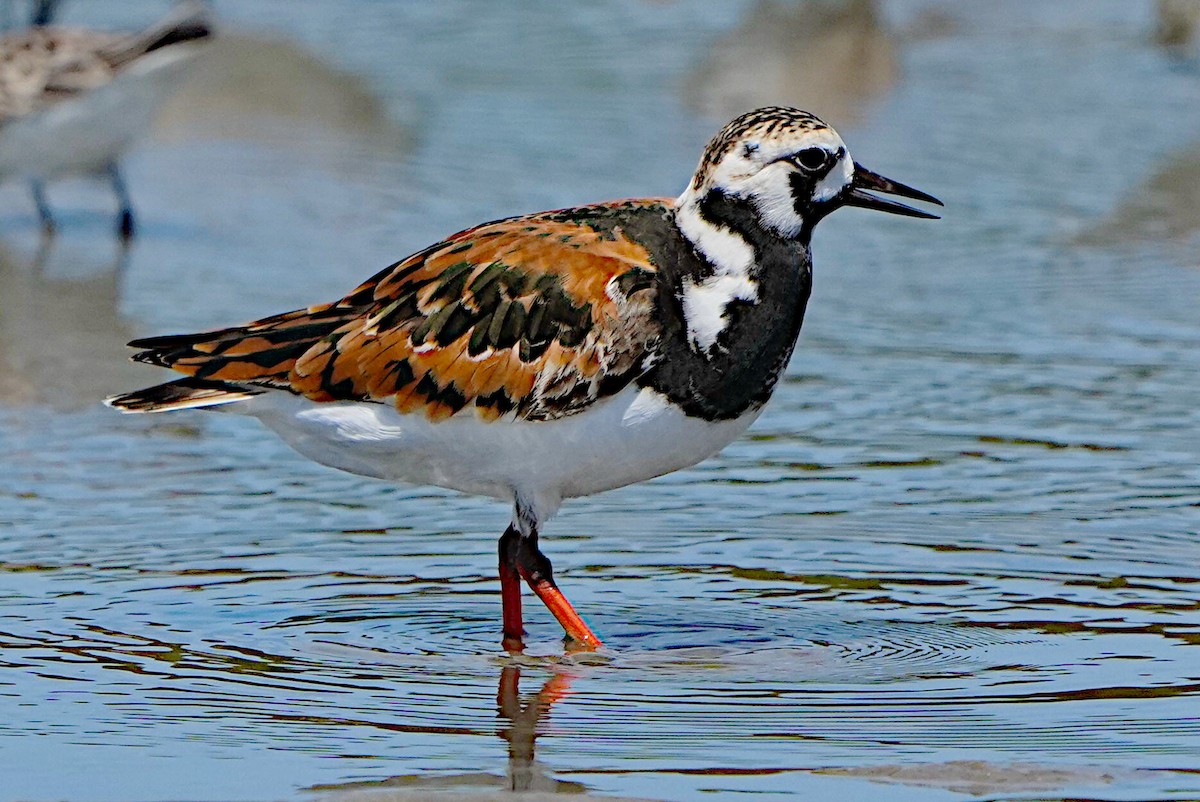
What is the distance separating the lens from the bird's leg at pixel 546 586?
6301 mm

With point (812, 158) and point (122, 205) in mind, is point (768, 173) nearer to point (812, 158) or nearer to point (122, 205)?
point (812, 158)

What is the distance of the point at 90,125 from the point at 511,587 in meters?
6.66

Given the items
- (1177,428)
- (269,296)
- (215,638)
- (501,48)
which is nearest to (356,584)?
(215,638)

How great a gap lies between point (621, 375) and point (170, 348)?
1.58m

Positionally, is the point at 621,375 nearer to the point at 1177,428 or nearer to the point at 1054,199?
the point at 1177,428

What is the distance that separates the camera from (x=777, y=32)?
16.8 meters

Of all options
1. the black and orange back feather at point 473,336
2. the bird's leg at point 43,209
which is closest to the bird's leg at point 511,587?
the black and orange back feather at point 473,336

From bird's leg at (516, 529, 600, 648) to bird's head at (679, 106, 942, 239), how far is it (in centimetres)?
116

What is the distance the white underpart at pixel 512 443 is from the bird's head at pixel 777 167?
0.62m

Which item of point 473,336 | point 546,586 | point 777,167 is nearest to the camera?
point 777,167

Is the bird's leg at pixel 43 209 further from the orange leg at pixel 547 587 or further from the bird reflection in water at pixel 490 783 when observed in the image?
the bird reflection in water at pixel 490 783

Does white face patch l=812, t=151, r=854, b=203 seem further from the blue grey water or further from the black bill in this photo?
the blue grey water

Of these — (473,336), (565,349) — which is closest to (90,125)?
(473,336)

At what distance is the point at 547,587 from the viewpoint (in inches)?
251
